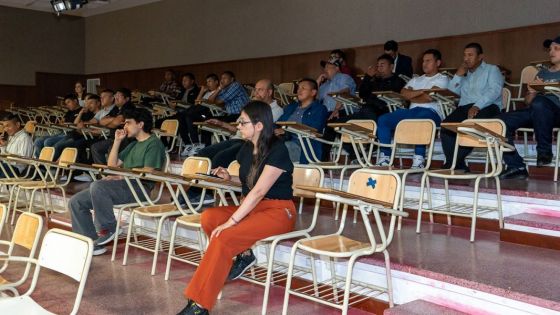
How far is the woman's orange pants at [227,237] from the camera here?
2900 millimetres

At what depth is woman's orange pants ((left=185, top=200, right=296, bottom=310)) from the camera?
2.90m

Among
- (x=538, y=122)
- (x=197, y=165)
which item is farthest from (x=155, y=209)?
(x=538, y=122)

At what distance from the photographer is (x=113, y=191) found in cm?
452

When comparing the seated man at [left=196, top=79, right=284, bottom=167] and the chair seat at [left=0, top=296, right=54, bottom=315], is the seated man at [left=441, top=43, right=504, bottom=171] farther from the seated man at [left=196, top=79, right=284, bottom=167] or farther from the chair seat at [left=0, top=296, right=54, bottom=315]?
the chair seat at [left=0, top=296, right=54, bottom=315]

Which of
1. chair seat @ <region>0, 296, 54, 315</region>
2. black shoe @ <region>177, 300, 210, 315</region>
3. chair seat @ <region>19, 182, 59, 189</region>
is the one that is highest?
chair seat @ <region>19, 182, 59, 189</region>

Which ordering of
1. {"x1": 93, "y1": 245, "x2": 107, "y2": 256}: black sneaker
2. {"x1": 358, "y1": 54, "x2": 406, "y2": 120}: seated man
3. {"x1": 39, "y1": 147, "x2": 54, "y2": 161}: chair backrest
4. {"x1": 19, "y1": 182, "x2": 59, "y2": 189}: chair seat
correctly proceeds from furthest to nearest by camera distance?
{"x1": 39, "y1": 147, "x2": 54, "y2": 161}: chair backrest → {"x1": 19, "y1": 182, "x2": 59, "y2": 189}: chair seat → {"x1": 358, "y1": 54, "x2": 406, "y2": 120}: seated man → {"x1": 93, "y1": 245, "x2": 107, "y2": 256}: black sneaker

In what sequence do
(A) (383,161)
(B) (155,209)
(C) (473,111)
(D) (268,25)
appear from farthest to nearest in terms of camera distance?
(D) (268,25) < (A) (383,161) < (C) (473,111) < (B) (155,209)

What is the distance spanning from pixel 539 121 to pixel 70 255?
11.7 ft

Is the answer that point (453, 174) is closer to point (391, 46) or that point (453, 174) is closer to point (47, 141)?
point (391, 46)

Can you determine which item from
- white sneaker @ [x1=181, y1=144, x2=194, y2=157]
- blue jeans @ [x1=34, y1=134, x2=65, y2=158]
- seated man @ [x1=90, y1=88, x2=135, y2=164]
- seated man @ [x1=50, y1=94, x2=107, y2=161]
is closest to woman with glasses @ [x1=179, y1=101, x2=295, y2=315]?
seated man @ [x1=90, y1=88, x2=135, y2=164]

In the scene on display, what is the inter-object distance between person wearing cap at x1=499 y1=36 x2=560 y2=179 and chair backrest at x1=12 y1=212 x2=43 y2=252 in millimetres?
3435

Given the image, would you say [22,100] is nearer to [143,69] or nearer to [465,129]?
[143,69]

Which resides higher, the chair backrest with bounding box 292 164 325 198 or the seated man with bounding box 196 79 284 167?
the seated man with bounding box 196 79 284 167

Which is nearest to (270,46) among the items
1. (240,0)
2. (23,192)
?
(240,0)
